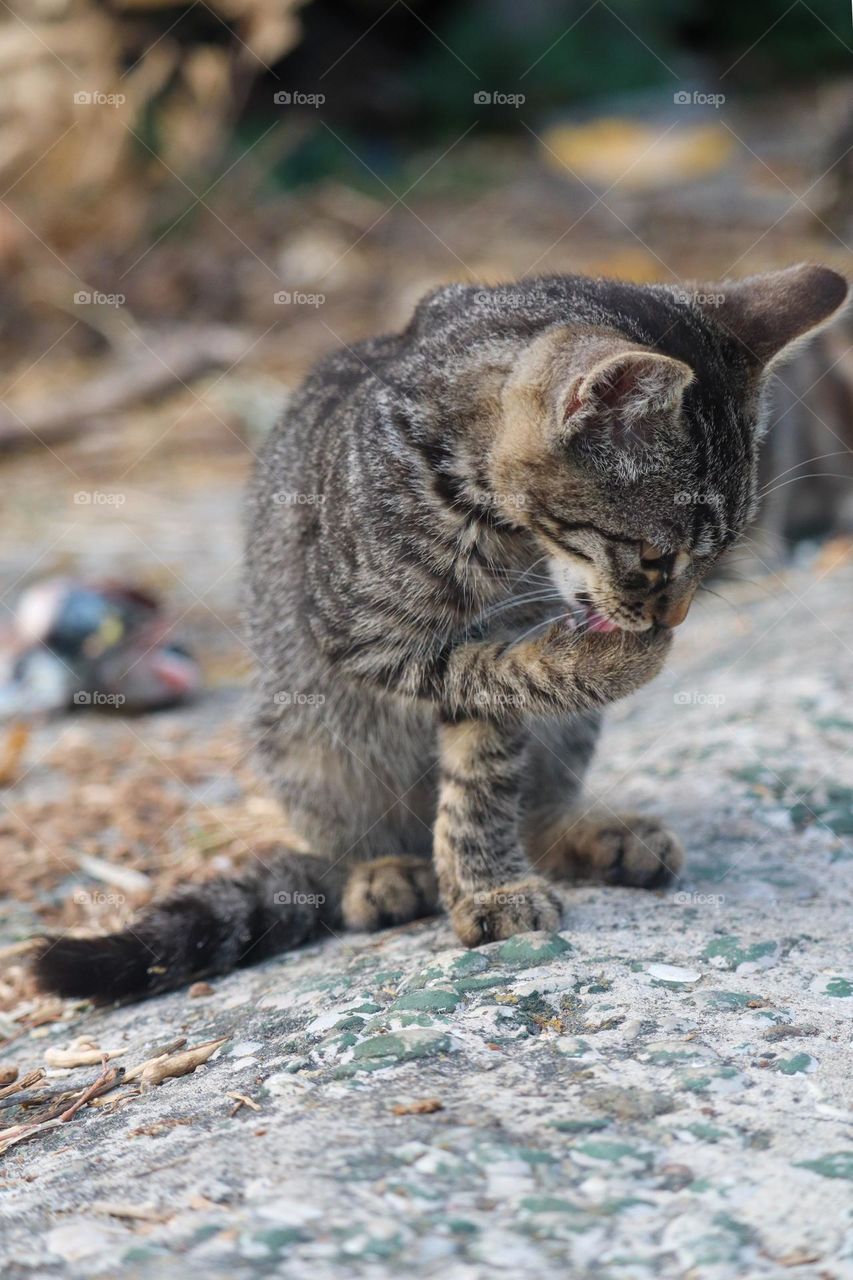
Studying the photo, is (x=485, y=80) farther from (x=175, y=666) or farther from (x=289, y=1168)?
(x=289, y=1168)

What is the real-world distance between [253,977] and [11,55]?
7.49 m

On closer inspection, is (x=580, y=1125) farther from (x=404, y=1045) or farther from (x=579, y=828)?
(x=579, y=828)

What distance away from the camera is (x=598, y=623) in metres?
3.06

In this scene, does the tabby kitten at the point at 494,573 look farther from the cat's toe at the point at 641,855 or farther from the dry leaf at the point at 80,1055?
the dry leaf at the point at 80,1055

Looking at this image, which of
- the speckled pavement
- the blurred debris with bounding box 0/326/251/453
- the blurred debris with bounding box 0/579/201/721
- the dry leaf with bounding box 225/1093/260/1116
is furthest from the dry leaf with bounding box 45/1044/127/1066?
the blurred debris with bounding box 0/326/251/453

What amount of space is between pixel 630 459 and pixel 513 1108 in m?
1.38

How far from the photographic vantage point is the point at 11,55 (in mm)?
8766

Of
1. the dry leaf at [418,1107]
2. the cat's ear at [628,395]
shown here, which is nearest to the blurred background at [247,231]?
the dry leaf at [418,1107]

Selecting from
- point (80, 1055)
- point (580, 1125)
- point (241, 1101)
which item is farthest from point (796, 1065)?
point (80, 1055)

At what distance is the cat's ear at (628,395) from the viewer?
2689 mm

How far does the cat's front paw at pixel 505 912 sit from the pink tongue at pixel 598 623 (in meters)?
0.60

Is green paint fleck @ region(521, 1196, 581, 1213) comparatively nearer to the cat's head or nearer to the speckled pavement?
the speckled pavement

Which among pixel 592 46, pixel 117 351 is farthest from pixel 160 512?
pixel 592 46

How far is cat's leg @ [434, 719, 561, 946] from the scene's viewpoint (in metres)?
3.17
